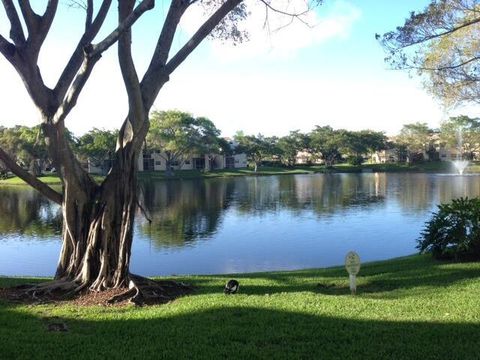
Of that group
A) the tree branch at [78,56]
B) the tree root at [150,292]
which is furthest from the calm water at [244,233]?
the tree branch at [78,56]

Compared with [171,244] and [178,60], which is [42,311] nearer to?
[178,60]

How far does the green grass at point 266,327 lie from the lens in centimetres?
489

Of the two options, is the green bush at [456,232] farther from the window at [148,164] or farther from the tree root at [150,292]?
the window at [148,164]

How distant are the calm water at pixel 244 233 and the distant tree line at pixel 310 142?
1514 inches

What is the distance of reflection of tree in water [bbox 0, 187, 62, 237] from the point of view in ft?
84.2

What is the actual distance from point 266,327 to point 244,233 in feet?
59.3

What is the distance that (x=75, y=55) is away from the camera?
29.1ft

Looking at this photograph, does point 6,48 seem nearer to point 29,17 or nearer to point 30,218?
point 29,17

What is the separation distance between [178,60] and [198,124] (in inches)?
2776

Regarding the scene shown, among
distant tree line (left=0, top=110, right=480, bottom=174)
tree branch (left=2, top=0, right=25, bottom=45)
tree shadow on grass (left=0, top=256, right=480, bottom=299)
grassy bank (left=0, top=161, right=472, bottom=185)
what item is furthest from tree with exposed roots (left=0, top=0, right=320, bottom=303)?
grassy bank (left=0, top=161, right=472, bottom=185)

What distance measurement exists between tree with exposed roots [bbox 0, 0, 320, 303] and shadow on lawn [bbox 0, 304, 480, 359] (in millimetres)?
1896

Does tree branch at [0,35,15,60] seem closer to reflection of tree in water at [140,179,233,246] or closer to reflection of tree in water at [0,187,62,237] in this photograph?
reflection of tree in water at [140,179,233,246]

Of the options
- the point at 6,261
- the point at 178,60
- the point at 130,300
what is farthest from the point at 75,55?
the point at 6,261

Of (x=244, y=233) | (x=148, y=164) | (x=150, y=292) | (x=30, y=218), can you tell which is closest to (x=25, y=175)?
(x=150, y=292)
